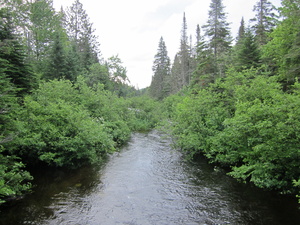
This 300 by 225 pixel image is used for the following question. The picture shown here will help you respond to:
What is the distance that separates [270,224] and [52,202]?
8.33m

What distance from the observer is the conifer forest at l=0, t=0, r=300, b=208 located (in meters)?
8.45

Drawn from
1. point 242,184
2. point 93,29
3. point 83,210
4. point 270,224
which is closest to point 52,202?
point 83,210

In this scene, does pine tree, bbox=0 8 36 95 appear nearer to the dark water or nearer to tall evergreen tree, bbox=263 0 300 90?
the dark water

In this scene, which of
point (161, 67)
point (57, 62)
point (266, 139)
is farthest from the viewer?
point (161, 67)

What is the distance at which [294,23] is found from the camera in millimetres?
15148

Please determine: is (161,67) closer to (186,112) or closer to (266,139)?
(186,112)

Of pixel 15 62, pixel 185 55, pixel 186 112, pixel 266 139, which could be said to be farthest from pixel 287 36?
pixel 185 55

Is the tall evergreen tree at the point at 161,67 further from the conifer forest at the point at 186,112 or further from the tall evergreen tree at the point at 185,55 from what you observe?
the conifer forest at the point at 186,112

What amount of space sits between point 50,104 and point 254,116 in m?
11.3

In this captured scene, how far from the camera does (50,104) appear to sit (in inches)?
481

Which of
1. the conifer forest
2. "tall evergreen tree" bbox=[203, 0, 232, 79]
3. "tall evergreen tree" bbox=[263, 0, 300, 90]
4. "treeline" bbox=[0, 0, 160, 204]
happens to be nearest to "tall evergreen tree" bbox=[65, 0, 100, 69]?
"treeline" bbox=[0, 0, 160, 204]

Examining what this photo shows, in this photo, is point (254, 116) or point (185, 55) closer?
point (254, 116)

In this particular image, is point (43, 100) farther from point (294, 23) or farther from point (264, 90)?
point (294, 23)

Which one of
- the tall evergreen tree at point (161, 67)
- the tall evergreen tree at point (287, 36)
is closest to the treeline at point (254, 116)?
the tall evergreen tree at point (287, 36)
